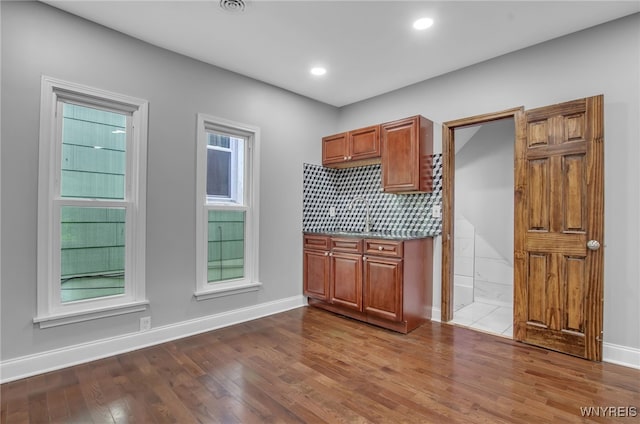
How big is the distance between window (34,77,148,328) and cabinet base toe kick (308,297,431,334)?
6.43 ft

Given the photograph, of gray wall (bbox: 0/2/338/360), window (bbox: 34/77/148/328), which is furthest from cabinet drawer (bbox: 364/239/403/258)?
window (bbox: 34/77/148/328)

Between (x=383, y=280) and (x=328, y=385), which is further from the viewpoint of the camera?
(x=383, y=280)

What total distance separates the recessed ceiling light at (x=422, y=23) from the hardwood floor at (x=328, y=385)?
8.71 ft

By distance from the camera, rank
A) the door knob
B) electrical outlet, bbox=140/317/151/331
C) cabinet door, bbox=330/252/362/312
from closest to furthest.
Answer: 1. the door knob
2. electrical outlet, bbox=140/317/151/331
3. cabinet door, bbox=330/252/362/312

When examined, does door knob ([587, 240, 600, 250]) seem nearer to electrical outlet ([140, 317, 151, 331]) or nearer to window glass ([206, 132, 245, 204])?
window glass ([206, 132, 245, 204])

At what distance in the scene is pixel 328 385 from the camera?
218 cm

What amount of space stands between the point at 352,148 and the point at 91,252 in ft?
9.39

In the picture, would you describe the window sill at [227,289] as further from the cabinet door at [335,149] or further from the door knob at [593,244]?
the door knob at [593,244]

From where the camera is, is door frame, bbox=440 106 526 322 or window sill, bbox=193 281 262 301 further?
door frame, bbox=440 106 526 322

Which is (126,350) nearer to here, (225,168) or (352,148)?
(225,168)

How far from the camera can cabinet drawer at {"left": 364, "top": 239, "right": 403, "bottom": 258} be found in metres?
3.16

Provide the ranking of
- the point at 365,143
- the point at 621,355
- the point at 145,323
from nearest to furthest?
the point at 621,355, the point at 145,323, the point at 365,143

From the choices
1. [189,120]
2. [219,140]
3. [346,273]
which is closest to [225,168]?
[219,140]

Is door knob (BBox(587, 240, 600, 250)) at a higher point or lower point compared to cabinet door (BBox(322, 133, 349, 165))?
lower
